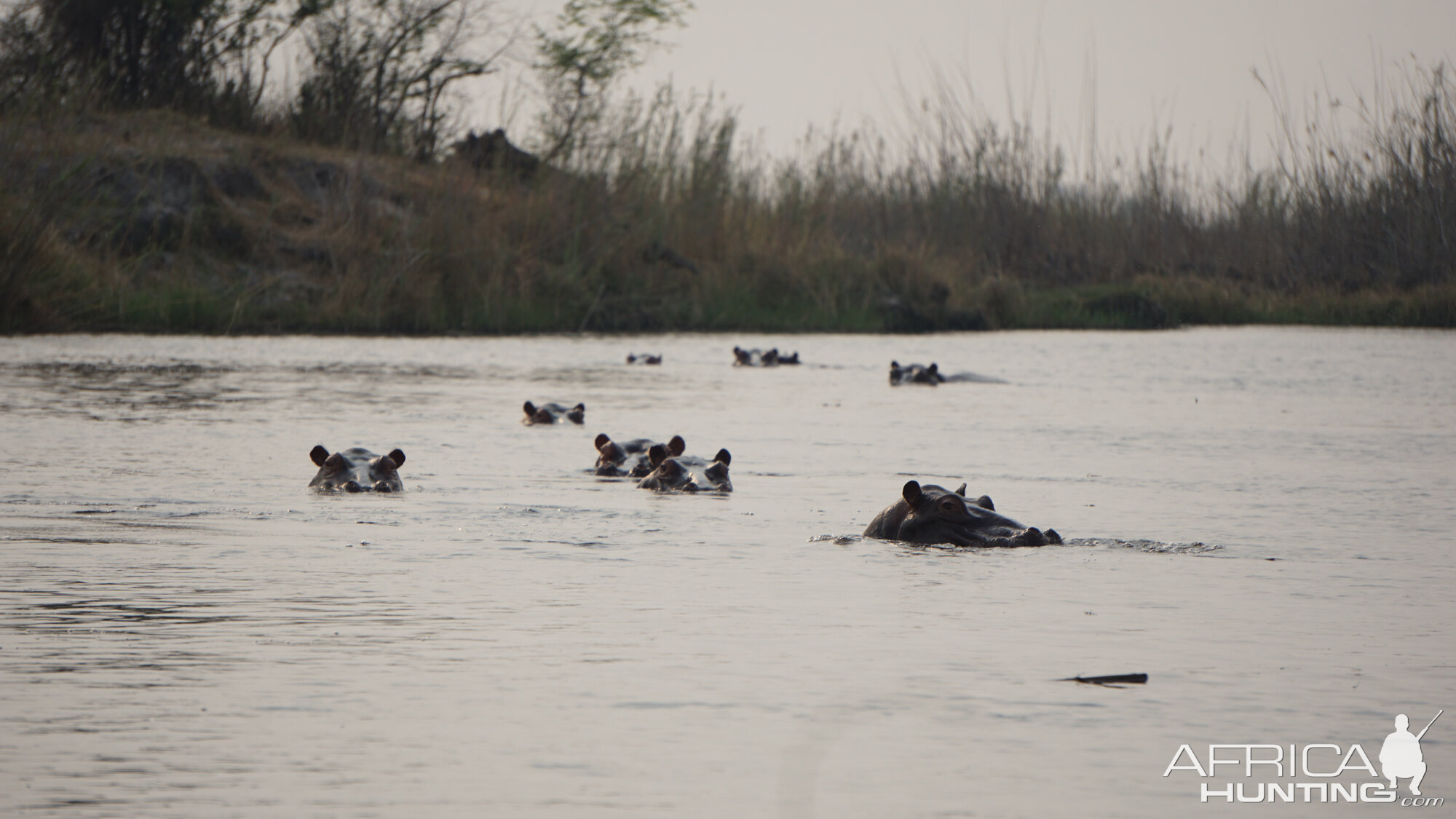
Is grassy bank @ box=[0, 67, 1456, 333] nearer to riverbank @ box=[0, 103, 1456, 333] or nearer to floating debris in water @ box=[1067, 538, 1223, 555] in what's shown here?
riverbank @ box=[0, 103, 1456, 333]

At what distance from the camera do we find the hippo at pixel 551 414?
9820 millimetres

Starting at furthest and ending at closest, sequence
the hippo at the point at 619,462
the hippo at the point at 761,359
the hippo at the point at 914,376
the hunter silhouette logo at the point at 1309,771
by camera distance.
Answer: the hippo at the point at 761,359 → the hippo at the point at 914,376 → the hippo at the point at 619,462 → the hunter silhouette logo at the point at 1309,771

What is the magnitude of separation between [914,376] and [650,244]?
8016mm

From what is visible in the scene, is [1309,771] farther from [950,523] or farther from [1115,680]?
[950,523]

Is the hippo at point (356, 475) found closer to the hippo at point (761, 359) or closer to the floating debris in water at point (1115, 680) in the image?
the floating debris in water at point (1115, 680)

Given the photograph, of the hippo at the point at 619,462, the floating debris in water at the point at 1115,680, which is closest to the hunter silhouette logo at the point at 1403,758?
the floating debris in water at the point at 1115,680

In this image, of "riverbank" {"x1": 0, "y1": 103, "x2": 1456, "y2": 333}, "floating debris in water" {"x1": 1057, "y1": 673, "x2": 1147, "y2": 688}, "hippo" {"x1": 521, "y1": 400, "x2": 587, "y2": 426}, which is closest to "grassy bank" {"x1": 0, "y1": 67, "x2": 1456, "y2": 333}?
"riverbank" {"x1": 0, "y1": 103, "x2": 1456, "y2": 333}

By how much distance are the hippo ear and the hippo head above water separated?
5.51 feet

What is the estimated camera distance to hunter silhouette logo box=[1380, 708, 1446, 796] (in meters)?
2.73

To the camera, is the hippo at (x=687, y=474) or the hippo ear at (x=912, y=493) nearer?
the hippo ear at (x=912, y=493)

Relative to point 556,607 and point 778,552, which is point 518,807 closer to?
point 556,607

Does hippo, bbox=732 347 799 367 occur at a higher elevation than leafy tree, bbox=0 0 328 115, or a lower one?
lower

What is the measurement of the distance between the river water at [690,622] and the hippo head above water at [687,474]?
0.12m

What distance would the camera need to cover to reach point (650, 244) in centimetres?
2123
